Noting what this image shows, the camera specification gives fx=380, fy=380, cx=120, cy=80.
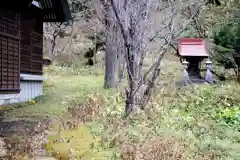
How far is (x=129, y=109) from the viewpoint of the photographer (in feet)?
27.7

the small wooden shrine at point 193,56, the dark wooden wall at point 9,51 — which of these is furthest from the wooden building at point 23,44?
the small wooden shrine at point 193,56

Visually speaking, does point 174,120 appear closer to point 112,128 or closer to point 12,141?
point 112,128

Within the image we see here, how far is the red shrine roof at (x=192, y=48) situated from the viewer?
15.9 metres

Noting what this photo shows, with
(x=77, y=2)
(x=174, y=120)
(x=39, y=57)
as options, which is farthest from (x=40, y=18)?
(x=77, y=2)

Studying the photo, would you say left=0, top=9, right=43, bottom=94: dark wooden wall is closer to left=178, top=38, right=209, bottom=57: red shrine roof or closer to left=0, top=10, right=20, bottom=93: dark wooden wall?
left=0, top=10, right=20, bottom=93: dark wooden wall

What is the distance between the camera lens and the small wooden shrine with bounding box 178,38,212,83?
52.0 feet

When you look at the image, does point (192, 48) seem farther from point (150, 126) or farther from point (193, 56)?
point (150, 126)

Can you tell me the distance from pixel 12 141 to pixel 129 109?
2.81 meters

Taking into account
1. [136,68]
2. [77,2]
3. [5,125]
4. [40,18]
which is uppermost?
[77,2]

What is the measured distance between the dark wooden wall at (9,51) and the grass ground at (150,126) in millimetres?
767

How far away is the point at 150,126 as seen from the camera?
291 inches

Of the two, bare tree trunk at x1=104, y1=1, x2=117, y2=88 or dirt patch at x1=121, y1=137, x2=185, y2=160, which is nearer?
dirt patch at x1=121, y1=137, x2=185, y2=160

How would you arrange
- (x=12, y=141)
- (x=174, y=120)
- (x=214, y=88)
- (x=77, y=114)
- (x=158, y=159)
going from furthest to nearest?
(x=214, y=88) < (x=77, y=114) < (x=174, y=120) < (x=12, y=141) < (x=158, y=159)

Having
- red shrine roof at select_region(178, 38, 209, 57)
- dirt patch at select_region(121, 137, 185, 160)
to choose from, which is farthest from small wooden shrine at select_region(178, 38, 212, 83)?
dirt patch at select_region(121, 137, 185, 160)
